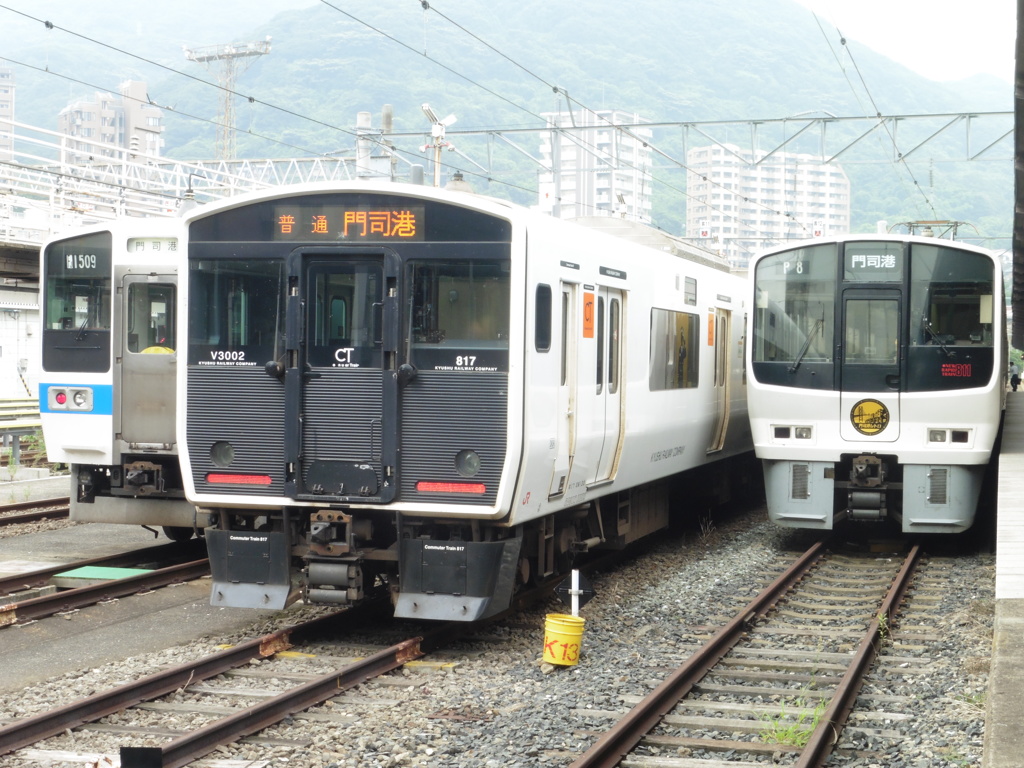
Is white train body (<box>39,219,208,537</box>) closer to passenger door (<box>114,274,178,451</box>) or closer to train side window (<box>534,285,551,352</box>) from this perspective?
passenger door (<box>114,274,178,451</box>)

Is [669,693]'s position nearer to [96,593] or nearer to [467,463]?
[467,463]

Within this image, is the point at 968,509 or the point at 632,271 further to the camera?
the point at 968,509

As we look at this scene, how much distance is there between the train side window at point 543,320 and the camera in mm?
8188

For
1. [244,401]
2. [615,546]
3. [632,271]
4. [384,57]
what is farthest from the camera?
[384,57]

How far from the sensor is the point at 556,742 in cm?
625

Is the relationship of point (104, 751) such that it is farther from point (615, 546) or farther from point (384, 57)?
point (384, 57)

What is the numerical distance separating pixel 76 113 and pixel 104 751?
438 ft

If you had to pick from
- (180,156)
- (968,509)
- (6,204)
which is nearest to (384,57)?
(180,156)

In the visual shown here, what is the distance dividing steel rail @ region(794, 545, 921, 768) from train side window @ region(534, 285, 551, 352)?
106 inches

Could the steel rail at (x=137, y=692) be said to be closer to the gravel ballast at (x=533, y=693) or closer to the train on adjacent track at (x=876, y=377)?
the gravel ballast at (x=533, y=693)

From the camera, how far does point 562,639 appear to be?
779 cm

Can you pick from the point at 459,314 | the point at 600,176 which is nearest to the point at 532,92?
the point at 600,176

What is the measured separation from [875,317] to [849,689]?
20.2ft

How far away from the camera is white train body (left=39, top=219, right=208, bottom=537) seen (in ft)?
36.6
